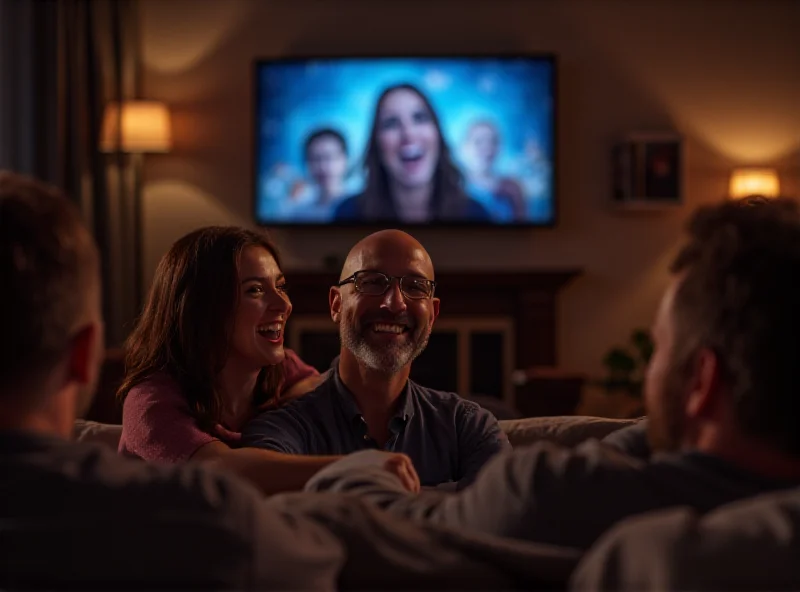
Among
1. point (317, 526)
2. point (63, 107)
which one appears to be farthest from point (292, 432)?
point (63, 107)

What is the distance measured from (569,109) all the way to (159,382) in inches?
177

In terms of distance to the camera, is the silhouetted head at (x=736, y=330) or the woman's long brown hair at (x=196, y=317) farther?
the woman's long brown hair at (x=196, y=317)

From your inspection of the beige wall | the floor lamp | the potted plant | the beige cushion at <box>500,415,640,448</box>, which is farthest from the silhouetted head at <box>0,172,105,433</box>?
the beige wall

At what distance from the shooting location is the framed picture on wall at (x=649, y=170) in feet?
19.7

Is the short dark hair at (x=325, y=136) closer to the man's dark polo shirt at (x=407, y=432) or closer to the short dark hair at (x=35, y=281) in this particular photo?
the man's dark polo shirt at (x=407, y=432)

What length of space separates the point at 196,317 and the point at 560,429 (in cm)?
80

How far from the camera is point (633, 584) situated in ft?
3.07

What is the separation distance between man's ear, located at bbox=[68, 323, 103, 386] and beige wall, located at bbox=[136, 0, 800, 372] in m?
5.06

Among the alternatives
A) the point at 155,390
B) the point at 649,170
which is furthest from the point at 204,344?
the point at 649,170

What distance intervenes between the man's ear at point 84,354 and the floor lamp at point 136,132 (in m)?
4.86

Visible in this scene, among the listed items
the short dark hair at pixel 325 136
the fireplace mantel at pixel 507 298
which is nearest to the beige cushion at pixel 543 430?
the fireplace mantel at pixel 507 298

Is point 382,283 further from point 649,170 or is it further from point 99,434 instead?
point 649,170

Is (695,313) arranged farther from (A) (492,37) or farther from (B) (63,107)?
(A) (492,37)

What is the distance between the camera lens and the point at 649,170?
6.02 m
